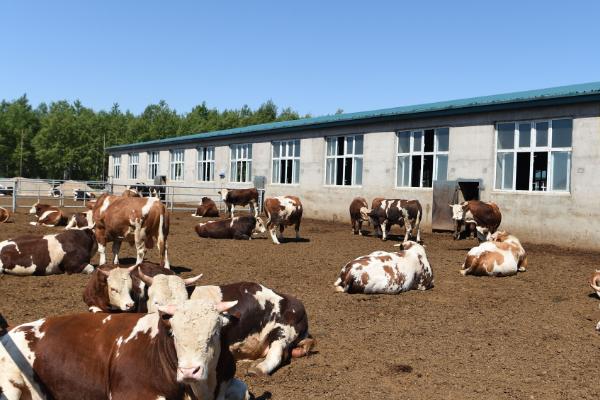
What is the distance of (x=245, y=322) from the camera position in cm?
557

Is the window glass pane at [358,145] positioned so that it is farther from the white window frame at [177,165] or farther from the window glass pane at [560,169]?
the white window frame at [177,165]

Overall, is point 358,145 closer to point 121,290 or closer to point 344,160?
point 344,160

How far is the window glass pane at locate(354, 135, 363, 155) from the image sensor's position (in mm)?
25344

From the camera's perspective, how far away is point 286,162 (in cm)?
3005

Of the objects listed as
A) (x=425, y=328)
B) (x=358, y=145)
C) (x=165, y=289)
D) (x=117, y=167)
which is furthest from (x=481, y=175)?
(x=117, y=167)

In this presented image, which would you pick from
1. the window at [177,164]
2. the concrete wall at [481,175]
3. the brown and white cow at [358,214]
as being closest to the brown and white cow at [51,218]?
the brown and white cow at [358,214]

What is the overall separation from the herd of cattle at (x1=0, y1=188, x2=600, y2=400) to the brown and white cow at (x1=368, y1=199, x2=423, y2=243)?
6.54 meters

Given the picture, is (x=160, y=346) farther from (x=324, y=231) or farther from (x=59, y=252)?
(x=324, y=231)

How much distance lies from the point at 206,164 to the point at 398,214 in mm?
22969

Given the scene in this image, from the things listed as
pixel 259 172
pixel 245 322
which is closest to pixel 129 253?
pixel 245 322

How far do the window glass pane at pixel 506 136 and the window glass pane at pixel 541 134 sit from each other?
882mm

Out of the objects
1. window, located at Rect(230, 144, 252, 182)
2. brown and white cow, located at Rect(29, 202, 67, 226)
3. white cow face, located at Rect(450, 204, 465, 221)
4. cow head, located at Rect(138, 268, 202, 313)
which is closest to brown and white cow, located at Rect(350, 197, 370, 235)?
white cow face, located at Rect(450, 204, 465, 221)

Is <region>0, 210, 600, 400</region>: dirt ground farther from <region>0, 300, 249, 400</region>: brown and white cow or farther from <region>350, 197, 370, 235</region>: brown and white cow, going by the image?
<region>350, 197, 370, 235</region>: brown and white cow

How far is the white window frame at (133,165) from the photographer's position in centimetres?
5175
